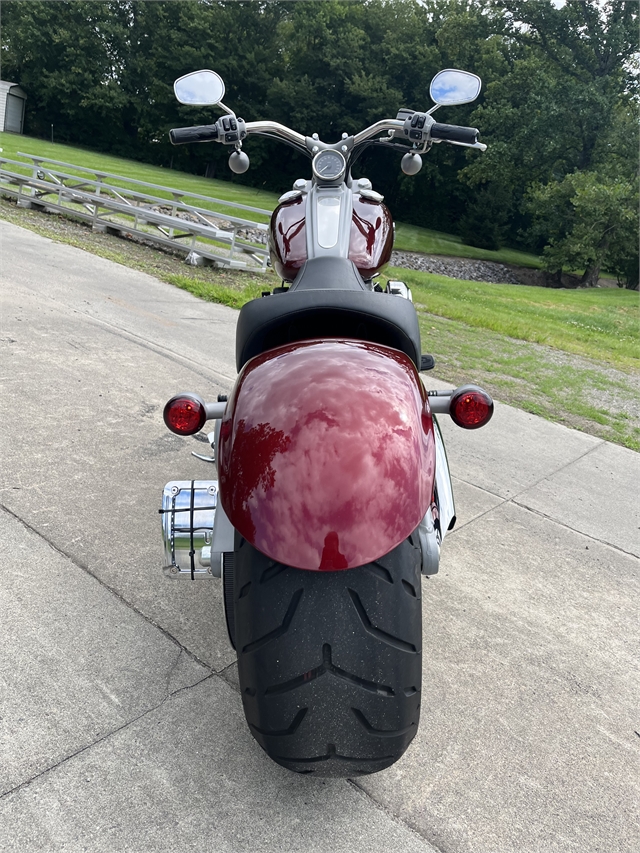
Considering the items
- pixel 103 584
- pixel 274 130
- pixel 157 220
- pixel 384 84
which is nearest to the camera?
pixel 103 584

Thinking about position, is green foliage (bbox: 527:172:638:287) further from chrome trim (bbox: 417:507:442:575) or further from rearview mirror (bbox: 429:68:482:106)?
chrome trim (bbox: 417:507:442:575)

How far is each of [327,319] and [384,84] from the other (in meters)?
43.0

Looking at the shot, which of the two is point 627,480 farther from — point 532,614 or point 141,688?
point 141,688

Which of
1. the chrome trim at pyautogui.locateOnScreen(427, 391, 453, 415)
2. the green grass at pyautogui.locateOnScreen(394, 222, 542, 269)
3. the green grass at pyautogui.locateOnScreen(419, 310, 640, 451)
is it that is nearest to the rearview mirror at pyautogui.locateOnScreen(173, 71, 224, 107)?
the chrome trim at pyautogui.locateOnScreen(427, 391, 453, 415)

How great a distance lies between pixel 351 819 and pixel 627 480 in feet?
10.5

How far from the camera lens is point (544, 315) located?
12.9 meters

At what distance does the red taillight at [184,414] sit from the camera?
6.45ft

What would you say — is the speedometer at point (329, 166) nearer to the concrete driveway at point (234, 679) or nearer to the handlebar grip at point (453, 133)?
the handlebar grip at point (453, 133)

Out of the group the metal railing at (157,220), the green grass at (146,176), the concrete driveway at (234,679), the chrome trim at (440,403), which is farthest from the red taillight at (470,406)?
the green grass at (146,176)

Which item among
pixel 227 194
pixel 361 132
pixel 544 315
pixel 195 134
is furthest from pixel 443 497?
pixel 227 194

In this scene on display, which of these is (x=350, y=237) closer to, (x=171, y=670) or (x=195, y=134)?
(x=195, y=134)

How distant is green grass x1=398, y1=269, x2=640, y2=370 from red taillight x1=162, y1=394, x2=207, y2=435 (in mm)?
7188

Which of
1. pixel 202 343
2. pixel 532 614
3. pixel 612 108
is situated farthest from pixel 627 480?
pixel 612 108

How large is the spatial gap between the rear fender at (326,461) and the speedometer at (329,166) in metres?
1.24
